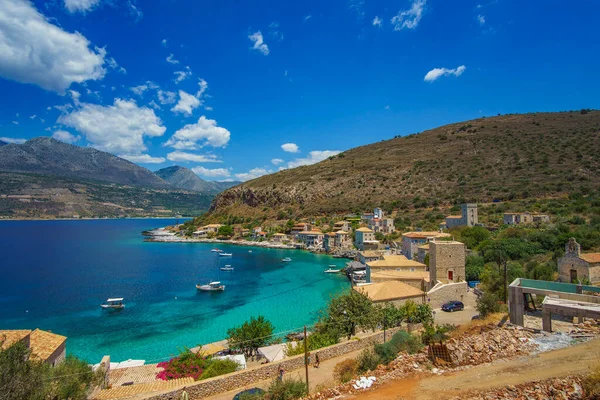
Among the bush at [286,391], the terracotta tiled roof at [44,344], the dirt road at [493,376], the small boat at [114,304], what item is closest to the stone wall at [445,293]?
the dirt road at [493,376]

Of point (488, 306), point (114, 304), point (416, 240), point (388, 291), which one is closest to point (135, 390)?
point (388, 291)

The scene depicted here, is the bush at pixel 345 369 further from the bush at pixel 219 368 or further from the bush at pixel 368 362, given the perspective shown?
the bush at pixel 219 368

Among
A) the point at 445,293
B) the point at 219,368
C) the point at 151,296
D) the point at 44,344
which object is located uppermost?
the point at 44,344

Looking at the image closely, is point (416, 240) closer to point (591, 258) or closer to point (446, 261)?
point (446, 261)

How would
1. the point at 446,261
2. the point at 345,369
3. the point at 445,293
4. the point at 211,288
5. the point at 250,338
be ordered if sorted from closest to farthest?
the point at 345,369
the point at 250,338
the point at 445,293
the point at 446,261
the point at 211,288

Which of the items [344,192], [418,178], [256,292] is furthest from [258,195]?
[256,292]

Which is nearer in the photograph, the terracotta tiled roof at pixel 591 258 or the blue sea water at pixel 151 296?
the terracotta tiled roof at pixel 591 258

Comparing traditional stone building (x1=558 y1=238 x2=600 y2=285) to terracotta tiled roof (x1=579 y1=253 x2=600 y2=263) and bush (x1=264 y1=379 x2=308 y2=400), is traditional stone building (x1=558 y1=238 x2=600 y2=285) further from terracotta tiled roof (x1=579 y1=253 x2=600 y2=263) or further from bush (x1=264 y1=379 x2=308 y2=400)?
bush (x1=264 y1=379 x2=308 y2=400)

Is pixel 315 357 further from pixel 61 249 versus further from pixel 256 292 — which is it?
pixel 61 249
